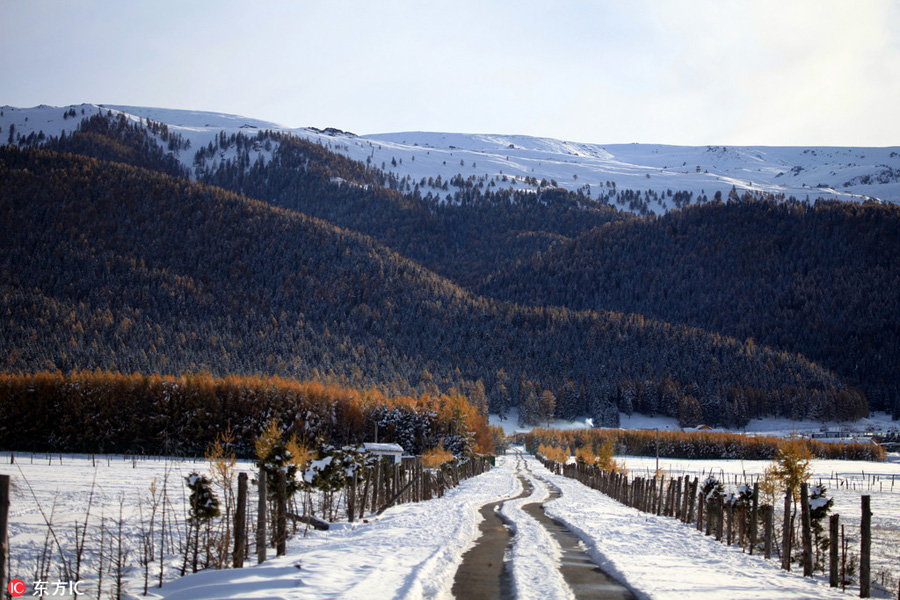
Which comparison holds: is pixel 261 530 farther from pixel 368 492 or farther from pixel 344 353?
pixel 344 353

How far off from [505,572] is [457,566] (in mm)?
1238

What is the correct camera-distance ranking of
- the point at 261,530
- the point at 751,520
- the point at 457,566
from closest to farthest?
1. the point at 261,530
2. the point at 457,566
3. the point at 751,520

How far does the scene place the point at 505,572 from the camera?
14.6 meters

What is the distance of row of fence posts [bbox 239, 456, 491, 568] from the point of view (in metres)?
14.5

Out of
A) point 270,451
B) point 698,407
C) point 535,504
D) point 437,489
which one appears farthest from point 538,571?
point 698,407

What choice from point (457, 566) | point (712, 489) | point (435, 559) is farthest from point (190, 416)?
point (457, 566)

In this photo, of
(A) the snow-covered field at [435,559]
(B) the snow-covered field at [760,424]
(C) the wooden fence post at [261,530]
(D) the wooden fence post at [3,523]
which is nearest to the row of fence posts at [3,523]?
(D) the wooden fence post at [3,523]

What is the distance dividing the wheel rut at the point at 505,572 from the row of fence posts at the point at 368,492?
4.46 metres

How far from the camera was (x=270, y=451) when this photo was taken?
2308 cm

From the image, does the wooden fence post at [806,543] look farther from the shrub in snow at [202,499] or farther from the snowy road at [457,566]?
the shrub in snow at [202,499]

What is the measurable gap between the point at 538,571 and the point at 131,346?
14905 cm

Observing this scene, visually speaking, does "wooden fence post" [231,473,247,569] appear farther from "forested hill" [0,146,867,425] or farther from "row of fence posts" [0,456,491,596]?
"forested hill" [0,146,867,425]

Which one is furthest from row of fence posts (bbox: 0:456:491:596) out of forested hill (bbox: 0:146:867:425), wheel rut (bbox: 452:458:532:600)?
forested hill (bbox: 0:146:867:425)

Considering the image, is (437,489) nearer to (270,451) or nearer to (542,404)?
(270,451)
